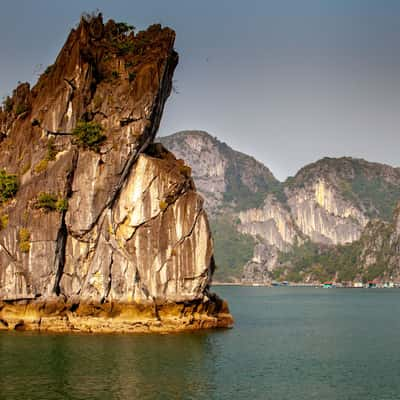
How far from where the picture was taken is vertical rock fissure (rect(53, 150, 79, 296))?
44.2 meters

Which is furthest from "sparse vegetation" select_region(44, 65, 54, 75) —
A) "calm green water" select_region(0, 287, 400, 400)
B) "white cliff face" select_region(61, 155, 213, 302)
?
"calm green water" select_region(0, 287, 400, 400)

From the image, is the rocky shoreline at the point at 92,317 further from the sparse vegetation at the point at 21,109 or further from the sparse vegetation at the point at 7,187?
the sparse vegetation at the point at 21,109

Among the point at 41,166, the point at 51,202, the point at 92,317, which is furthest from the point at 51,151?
the point at 92,317

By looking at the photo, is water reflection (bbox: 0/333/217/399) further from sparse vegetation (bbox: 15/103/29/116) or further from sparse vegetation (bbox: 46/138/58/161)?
sparse vegetation (bbox: 15/103/29/116)

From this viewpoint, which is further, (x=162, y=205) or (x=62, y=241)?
(x=62, y=241)

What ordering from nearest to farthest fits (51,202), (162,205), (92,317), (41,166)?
(92,317)
(51,202)
(162,205)
(41,166)

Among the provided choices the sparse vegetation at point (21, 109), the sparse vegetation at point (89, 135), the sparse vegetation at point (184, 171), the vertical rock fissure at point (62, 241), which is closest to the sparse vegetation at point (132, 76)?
the sparse vegetation at point (89, 135)

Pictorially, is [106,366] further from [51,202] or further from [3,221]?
[3,221]

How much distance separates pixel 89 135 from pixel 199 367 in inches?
721

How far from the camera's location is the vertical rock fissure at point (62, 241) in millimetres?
44188

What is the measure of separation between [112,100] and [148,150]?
14.5 feet

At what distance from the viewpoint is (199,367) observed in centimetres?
3266

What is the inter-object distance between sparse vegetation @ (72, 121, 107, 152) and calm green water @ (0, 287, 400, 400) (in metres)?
12.3

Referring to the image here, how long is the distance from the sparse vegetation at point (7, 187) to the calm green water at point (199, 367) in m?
9.87
